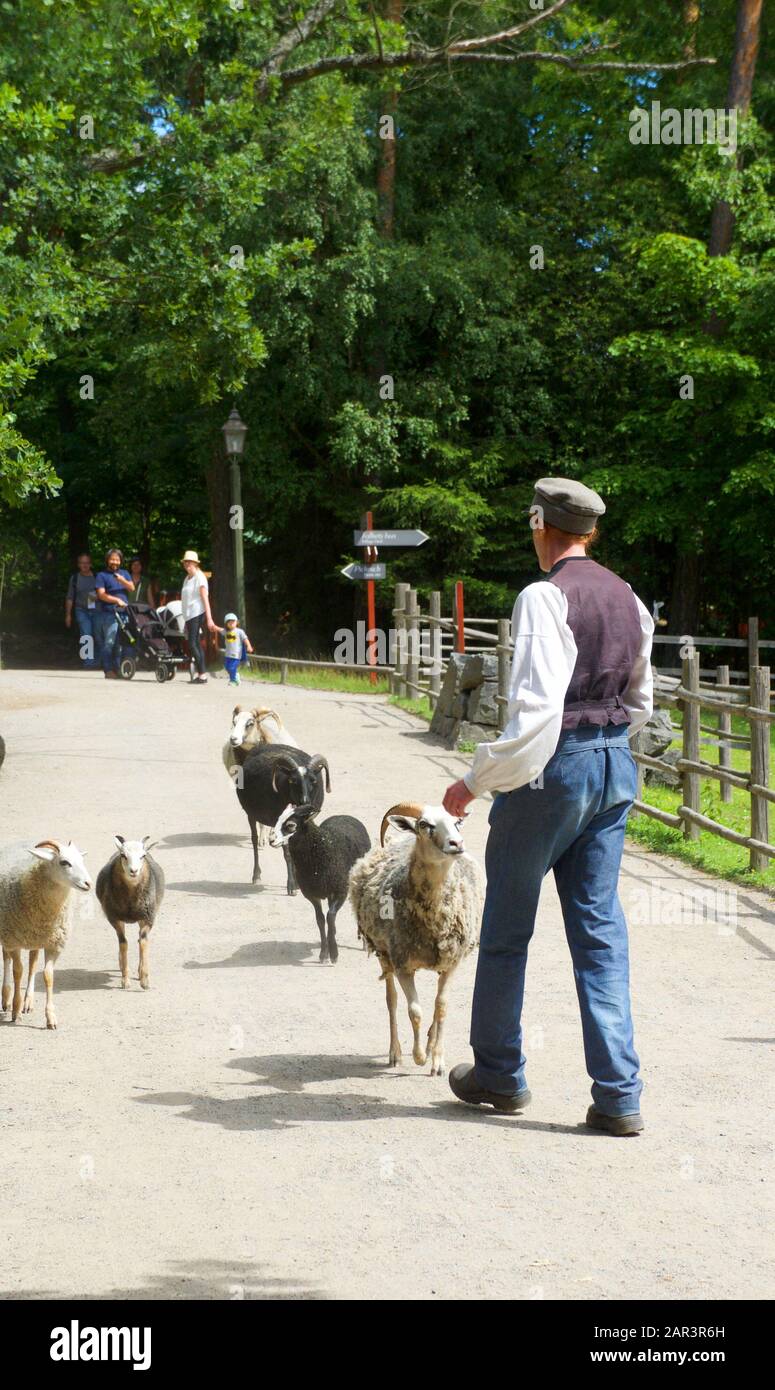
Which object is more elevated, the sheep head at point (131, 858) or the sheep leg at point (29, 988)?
the sheep head at point (131, 858)

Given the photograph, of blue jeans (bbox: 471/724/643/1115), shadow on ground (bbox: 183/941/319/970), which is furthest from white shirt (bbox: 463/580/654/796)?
shadow on ground (bbox: 183/941/319/970)

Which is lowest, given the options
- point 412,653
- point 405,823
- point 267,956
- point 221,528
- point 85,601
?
point 267,956

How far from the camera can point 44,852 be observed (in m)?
7.55

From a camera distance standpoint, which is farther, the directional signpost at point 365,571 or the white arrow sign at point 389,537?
the directional signpost at point 365,571

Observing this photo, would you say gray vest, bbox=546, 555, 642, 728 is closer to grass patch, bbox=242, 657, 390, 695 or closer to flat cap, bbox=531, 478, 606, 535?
flat cap, bbox=531, 478, 606, 535

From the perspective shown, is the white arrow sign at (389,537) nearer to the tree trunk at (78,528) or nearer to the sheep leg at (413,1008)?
the tree trunk at (78,528)

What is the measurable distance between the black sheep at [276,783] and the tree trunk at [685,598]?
21.6 meters

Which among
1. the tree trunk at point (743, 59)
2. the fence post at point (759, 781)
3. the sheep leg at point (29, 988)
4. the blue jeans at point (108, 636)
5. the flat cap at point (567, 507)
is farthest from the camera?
the tree trunk at point (743, 59)

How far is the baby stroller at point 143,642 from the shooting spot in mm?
24891

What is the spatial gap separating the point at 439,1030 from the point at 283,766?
14.0 ft

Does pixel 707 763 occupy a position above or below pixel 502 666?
below

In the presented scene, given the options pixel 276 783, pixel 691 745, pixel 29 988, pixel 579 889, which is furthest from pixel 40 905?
pixel 691 745

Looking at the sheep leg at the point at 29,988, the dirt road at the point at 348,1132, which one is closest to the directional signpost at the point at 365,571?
the dirt road at the point at 348,1132

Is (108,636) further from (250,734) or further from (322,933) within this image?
(322,933)
